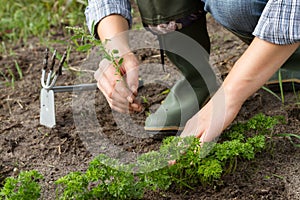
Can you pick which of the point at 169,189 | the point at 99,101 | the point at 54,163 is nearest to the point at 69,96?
the point at 99,101

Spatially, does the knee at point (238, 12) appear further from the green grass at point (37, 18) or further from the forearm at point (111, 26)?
the green grass at point (37, 18)

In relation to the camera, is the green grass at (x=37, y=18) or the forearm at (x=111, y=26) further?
the green grass at (x=37, y=18)

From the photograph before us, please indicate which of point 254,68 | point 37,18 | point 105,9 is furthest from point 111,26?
point 37,18

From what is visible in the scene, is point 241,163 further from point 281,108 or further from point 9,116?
point 9,116

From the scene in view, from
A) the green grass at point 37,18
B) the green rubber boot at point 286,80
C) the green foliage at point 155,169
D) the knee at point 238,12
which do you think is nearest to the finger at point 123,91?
the green foliage at point 155,169

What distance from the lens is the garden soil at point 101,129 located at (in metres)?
1.97

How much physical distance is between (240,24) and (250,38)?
119 mm

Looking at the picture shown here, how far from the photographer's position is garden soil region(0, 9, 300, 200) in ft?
6.45

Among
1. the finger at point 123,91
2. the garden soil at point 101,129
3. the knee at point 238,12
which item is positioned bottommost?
the garden soil at point 101,129

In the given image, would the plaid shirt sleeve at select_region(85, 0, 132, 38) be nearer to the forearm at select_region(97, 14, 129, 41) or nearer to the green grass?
the forearm at select_region(97, 14, 129, 41)

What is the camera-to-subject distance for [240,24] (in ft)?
6.92

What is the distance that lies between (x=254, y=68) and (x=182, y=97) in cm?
72

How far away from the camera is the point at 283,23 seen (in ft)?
5.67

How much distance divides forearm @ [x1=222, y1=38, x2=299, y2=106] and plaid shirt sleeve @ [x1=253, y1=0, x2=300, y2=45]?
0.03 metres
